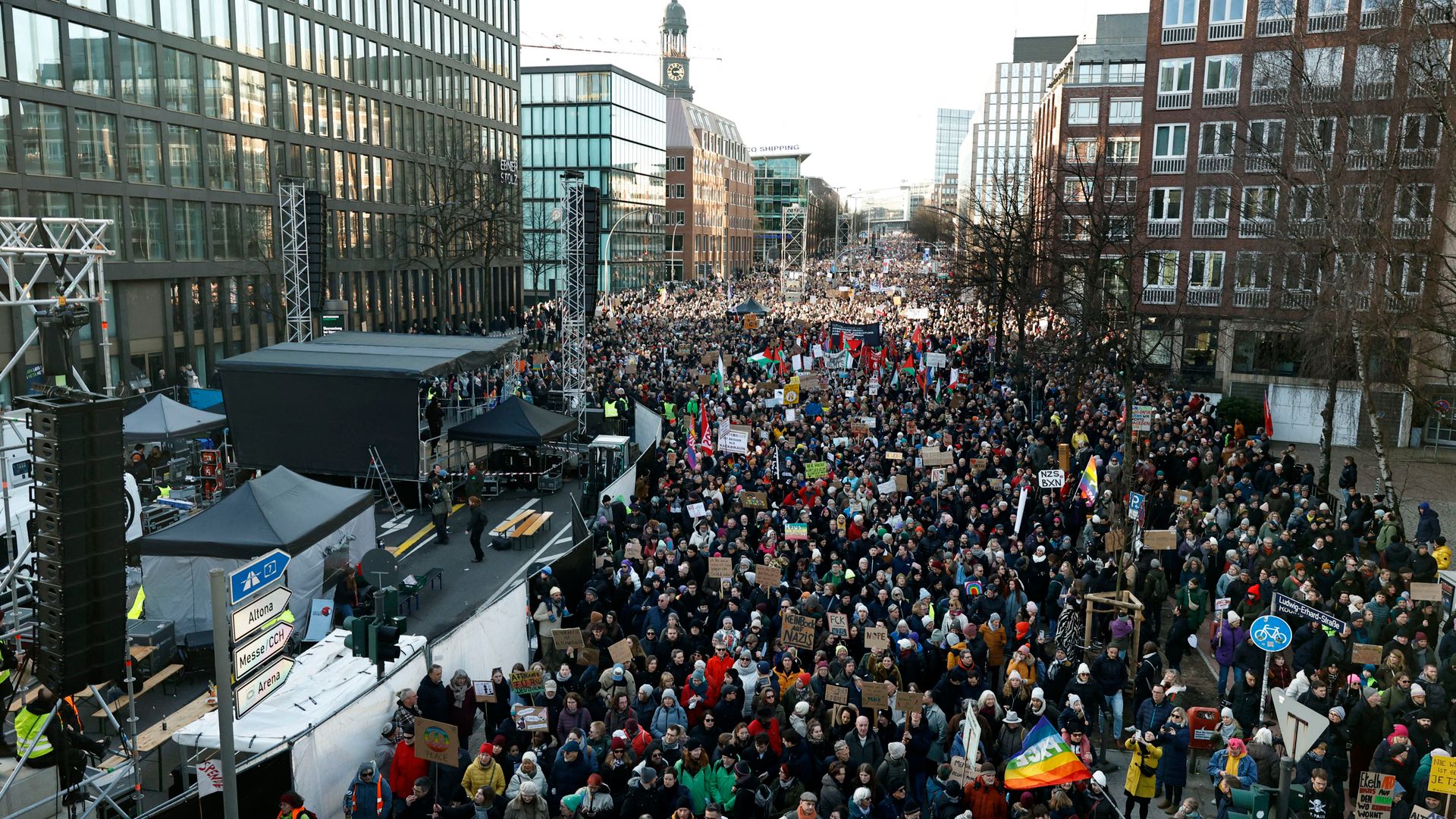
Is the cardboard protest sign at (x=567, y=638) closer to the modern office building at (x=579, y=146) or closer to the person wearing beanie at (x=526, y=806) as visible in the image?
the person wearing beanie at (x=526, y=806)

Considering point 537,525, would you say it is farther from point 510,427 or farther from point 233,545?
point 233,545

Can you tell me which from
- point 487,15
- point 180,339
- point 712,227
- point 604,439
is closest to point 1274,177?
point 604,439

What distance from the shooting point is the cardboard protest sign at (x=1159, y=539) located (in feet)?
51.8

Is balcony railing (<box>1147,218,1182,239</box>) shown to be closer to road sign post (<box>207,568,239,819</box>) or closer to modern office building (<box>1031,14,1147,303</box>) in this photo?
modern office building (<box>1031,14,1147,303</box>)

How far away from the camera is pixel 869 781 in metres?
9.88

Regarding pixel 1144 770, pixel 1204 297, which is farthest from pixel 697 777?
pixel 1204 297

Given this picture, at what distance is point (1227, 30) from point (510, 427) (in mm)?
34577

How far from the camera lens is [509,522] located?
2302cm

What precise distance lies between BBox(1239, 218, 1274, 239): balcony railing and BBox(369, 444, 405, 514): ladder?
24.0m

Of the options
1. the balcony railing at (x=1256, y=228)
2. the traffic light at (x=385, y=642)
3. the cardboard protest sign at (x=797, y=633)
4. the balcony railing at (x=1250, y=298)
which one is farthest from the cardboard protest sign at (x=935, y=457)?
the balcony railing at (x=1250, y=298)

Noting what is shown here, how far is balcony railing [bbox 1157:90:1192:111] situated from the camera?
44031mm

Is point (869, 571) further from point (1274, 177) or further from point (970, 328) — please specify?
point (970, 328)

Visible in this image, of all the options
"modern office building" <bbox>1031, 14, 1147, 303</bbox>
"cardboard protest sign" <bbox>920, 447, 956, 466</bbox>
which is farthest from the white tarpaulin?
"modern office building" <bbox>1031, 14, 1147, 303</bbox>

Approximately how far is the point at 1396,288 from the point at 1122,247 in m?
9.15
